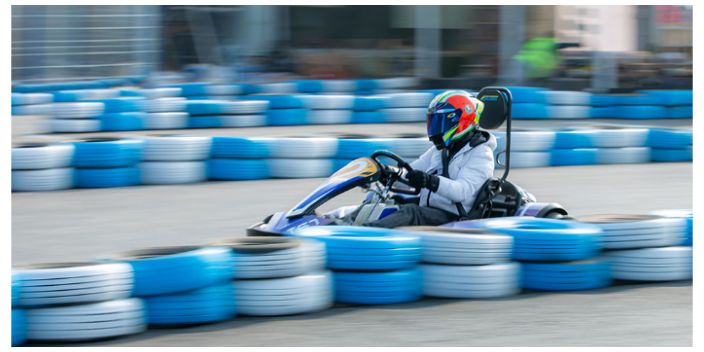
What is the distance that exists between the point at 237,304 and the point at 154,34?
57.6ft

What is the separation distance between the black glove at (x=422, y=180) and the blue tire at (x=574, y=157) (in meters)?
5.51

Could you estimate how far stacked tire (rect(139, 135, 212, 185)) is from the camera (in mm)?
8406

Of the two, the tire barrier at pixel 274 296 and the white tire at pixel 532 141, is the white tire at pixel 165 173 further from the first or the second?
the tire barrier at pixel 274 296

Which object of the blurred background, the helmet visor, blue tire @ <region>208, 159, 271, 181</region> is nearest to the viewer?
the helmet visor

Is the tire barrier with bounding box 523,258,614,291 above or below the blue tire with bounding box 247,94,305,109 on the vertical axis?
below

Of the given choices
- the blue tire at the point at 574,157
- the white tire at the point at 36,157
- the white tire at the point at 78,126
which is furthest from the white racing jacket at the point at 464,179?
the white tire at the point at 78,126

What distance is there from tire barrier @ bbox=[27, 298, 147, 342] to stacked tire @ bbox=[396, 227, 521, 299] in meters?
1.68

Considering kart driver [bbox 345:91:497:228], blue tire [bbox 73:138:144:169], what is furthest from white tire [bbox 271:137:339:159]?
kart driver [bbox 345:91:497:228]

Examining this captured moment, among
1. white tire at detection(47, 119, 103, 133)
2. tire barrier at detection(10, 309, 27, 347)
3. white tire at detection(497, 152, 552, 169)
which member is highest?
white tire at detection(47, 119, 103, 133)

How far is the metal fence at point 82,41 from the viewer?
1831 cm

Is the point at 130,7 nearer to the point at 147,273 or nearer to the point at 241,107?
the point at 241,107

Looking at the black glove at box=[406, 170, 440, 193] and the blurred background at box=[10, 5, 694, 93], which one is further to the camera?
the blurred background at box=[10, 5, 694, 93]

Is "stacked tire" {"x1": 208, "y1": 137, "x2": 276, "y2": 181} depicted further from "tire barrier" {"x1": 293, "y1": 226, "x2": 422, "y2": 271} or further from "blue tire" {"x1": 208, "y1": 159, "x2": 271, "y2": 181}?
"tire barrier" {"x1": 293, "y1": 226, "x2": 422, "y2": 271}

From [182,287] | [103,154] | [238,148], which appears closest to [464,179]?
[182,287]
